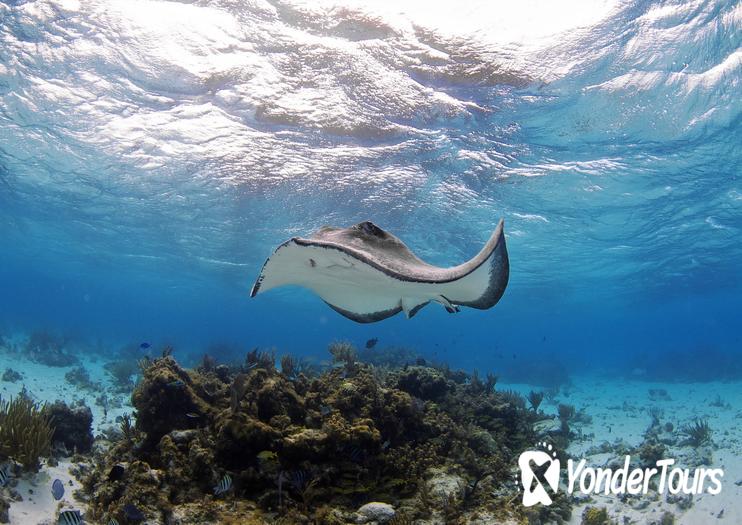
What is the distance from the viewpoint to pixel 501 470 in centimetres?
642

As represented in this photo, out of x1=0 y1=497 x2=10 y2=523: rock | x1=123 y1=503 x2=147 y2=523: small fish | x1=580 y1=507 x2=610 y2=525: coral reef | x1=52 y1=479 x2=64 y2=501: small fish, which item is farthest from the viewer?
x1=580 y1=507 x2=610 y2=525: coral reef

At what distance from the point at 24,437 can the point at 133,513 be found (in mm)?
3610

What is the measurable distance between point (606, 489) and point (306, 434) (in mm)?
7395

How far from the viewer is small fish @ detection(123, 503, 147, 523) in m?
4.04

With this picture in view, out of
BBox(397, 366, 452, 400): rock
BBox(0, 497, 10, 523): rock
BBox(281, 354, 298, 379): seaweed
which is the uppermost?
BBox(397, 366, 452, 400): rock

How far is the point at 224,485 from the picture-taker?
4.46 m

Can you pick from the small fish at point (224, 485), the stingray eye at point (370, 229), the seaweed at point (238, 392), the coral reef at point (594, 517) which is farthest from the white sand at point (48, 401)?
the coral reef at point (594, 517)

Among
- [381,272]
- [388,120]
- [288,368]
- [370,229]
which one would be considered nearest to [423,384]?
[288,368]

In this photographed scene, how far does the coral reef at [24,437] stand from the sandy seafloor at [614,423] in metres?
0.29

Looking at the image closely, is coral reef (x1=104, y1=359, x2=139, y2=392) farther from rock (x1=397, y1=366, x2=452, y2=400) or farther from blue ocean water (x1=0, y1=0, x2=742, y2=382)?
rock (x1=397, y1=366, x2=452, y2=400)

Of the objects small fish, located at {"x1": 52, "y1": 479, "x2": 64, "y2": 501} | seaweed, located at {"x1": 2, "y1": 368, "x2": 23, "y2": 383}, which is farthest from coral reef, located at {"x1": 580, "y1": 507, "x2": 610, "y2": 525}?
seaweed, located at {"x1": 2, "y1": 368, "x2": 23, "y2": 383}

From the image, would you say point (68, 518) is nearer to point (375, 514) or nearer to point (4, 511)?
point (4, 511)

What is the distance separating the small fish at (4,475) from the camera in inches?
204

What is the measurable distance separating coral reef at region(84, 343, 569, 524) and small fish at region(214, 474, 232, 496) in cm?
3
